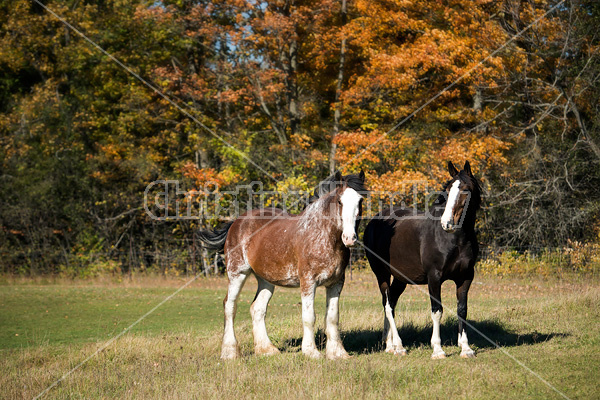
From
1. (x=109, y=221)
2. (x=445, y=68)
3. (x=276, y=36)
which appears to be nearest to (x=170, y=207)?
(x=109, y=221)

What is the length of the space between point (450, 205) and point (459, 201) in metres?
0.16

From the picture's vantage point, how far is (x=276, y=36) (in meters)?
24.2

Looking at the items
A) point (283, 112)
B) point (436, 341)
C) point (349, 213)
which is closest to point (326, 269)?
point (349, 213)

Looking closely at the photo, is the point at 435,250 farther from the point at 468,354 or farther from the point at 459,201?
the point at 468,354

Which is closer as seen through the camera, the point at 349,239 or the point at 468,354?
the point at 349,239

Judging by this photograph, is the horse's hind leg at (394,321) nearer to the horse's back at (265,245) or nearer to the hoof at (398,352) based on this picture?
the hoof at (398,352)

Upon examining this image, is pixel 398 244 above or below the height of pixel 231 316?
above

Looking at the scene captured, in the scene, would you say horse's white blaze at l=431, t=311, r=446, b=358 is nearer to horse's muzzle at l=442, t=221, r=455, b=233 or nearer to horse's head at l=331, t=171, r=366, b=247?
horse's muzzle at l=442, t=221, r=455, b=233

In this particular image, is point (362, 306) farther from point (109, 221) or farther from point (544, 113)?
point (109, 221)

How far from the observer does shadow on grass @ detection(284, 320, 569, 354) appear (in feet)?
31.1

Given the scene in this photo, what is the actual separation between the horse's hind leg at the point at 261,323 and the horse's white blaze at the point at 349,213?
224 centimetres

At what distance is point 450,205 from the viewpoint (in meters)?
8.17

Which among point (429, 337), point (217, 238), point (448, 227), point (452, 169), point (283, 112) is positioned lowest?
point (429, 337)

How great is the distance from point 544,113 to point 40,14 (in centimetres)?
2683
